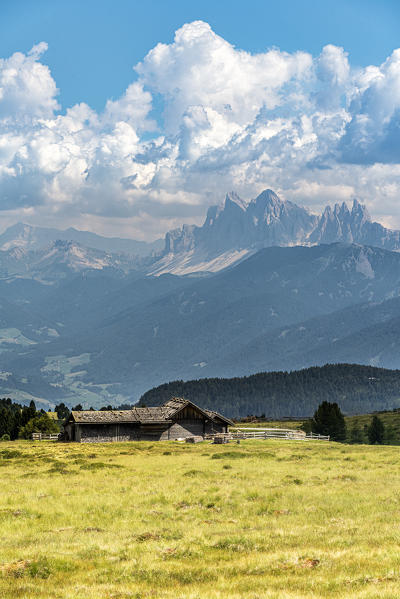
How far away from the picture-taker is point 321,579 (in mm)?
14750

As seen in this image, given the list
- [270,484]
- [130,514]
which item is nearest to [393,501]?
[270,484]

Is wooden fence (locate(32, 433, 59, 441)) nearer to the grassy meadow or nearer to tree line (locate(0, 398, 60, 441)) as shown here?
tree line (locate(0, 398, 60, 441))

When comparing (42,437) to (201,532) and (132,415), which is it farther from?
(201,532)

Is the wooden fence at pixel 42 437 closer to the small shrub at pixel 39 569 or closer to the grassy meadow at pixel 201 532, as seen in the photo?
the grassy meadow at pixel 201 532

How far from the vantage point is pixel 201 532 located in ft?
70.4

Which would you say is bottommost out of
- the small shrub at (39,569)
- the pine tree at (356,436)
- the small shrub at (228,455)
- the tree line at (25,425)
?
the pine tree at (356,436)

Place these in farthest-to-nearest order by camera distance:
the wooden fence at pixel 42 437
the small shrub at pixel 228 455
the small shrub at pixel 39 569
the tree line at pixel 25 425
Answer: the tree line at pixel 25 425
the wooden fence at pixel 42 437
the small shrub at pixel 228 455
the small shrub at pixel 39 569

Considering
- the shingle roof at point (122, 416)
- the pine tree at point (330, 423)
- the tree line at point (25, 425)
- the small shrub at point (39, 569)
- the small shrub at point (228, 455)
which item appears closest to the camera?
the small shrub at point (39, 569)

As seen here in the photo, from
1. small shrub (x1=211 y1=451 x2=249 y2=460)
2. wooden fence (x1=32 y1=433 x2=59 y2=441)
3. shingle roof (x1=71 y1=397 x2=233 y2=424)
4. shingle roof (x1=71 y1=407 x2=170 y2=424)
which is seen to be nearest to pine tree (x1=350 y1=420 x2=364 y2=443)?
shingle roof (x1=71 y1=397 x2=233 y2=424)

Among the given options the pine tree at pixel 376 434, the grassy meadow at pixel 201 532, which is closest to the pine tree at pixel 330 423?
the pine tree at pixel 376 434

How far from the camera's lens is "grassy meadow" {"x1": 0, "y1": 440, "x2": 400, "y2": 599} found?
49.1ft

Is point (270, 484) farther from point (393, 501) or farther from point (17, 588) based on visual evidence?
point (17, 588)

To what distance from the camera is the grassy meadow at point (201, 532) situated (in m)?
15.0

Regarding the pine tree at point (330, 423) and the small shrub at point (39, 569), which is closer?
the small shrub at point (39, 569)
